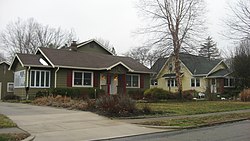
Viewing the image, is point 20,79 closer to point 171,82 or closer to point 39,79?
point 39,79

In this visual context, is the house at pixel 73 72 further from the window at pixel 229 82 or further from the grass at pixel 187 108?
the window at pixel 229 82

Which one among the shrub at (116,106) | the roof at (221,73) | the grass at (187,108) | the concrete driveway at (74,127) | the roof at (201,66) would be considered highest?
the roof at (201,66)

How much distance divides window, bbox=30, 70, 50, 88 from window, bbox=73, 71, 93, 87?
2550 mm

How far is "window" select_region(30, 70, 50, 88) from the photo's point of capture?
29.4m

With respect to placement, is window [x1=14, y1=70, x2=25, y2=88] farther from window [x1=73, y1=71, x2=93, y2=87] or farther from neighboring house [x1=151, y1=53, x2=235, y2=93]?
neighboring house [x1=151, y1=53, x2=235, y2=93]

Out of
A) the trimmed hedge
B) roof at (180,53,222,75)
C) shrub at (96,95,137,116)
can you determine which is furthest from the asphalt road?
roof at (180,53,222,75)

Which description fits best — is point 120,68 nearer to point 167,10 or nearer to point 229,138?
point 167,10

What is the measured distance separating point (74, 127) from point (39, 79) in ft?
59.0

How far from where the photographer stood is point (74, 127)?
13008 millimetres

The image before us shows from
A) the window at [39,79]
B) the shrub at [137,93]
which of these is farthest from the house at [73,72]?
the shrub at [137,93]

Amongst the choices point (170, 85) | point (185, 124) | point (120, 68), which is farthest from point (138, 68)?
point (185, 124)

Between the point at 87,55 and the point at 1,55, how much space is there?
42489mm

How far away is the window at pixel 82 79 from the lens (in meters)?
31.2

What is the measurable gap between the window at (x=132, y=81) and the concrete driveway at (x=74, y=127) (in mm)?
18754
